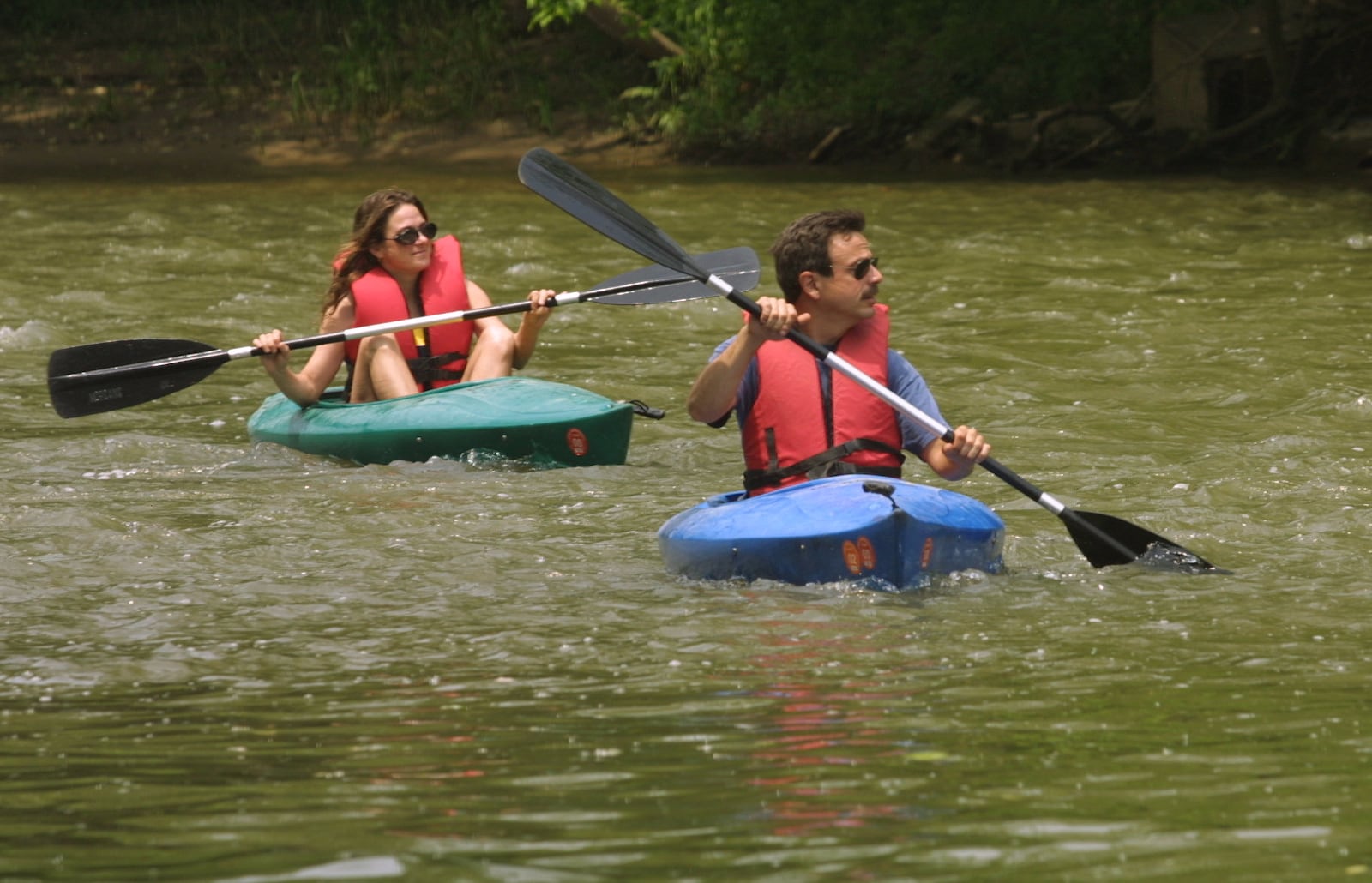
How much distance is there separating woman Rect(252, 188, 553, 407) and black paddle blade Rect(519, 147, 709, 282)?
94 cm

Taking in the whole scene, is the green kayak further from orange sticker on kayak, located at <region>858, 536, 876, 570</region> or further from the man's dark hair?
orange sticker on kayak, located at <region>858, 536, 876, 570</region>

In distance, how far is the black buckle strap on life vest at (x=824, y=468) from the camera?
194 inches

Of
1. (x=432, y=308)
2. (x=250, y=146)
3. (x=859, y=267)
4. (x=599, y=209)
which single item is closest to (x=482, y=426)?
(x=432, y=308)

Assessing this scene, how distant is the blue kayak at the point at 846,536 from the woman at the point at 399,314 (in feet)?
7.17

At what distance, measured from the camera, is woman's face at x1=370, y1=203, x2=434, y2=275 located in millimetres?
6918

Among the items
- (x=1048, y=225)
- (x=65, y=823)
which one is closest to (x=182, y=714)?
(x=65, y=823)

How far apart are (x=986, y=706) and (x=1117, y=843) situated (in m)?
0.83

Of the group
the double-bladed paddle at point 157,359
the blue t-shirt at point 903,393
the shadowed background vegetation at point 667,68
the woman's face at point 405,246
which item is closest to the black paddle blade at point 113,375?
the double-bladed paddle at point 157,359

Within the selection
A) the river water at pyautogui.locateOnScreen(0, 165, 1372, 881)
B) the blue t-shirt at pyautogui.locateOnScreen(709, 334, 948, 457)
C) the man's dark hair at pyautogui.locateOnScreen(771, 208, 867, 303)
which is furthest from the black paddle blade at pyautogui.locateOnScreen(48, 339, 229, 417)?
the man's dark hair at pyautogui.locateOnScreen(771, 208, 867, 303)

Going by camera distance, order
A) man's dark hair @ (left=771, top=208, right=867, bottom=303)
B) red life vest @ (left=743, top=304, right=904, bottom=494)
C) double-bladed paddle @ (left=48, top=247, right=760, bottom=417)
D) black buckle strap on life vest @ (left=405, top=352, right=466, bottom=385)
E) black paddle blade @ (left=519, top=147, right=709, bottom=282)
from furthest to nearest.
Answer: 1. black buckle strap on life vest @ (left=405, top=352, right=466, bottom=385)
2. double-bladed paddle @ (left=48, top=247, right=760, bottom=417)
3. black paddle blade @ (left=519, top=147, right=709, bottom=282)
4. red life vest @ (left=743, top=304, right=904, bottom=494)
5. man's dark hair @ (left=771, top=208, right=867, bottom=303)

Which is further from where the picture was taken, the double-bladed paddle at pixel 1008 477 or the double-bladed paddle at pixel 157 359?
the double-bladed paddle at pixel 157 359

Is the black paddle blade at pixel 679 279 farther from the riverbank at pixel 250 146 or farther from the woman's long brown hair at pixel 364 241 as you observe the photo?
the riverbank at pixel 250 146

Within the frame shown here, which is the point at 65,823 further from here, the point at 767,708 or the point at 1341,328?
the point at 1341,328

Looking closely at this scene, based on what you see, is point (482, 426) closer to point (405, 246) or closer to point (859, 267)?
point (405, 246)
